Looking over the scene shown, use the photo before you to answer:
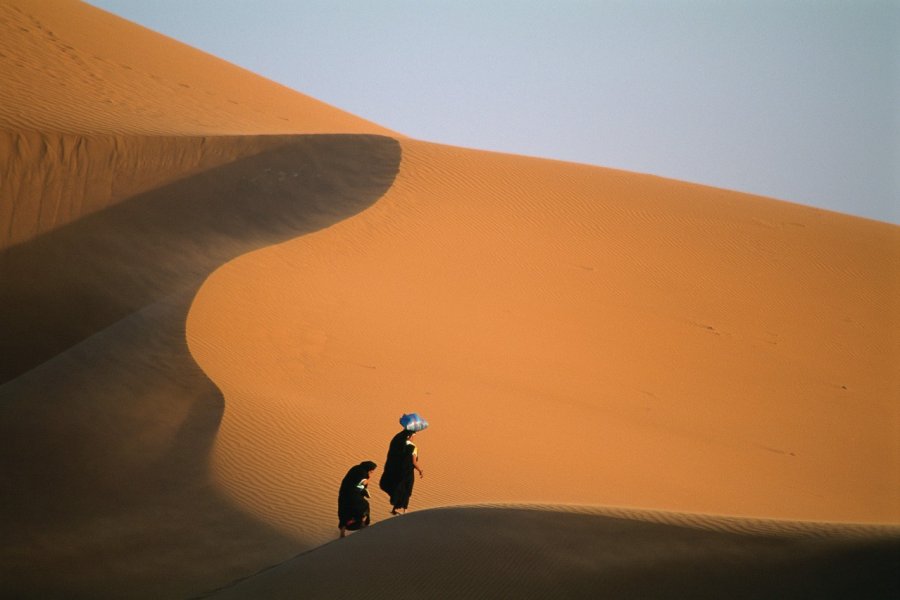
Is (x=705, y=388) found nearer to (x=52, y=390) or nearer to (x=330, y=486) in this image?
(x=330, y=486)

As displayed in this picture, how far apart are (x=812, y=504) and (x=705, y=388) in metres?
3.14

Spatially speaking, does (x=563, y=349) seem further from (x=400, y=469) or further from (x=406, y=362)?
(x=400, y=469)

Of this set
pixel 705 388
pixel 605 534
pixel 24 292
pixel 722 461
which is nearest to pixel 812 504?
pixel 722 461

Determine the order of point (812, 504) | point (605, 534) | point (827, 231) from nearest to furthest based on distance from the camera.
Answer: point (605, 534) → point (812, 504) → point (827, 231)

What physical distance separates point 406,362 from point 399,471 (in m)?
4.74

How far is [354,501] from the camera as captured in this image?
29.4 ft

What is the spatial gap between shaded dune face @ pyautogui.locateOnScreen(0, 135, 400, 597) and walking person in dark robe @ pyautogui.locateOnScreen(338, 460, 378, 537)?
631 millimetres

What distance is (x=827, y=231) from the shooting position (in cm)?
2092

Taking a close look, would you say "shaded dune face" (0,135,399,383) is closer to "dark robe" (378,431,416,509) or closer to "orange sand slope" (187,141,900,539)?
"orange sand slope" (187,141,900,539)

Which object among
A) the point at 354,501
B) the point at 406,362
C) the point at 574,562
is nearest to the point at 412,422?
the point at 354,501

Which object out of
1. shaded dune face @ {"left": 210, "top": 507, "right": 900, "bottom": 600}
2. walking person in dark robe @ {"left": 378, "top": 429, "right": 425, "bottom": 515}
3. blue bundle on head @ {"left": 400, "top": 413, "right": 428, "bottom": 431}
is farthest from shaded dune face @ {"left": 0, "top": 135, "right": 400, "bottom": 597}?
→ shaded dune face @ {"left": 210, "top": 507, "right": 900, "bottom": 600}

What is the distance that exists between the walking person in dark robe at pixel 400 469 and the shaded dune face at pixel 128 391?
1177mm

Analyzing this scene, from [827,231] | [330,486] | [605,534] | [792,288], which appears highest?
[827,231]

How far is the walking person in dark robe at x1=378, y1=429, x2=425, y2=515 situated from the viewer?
9.52m
